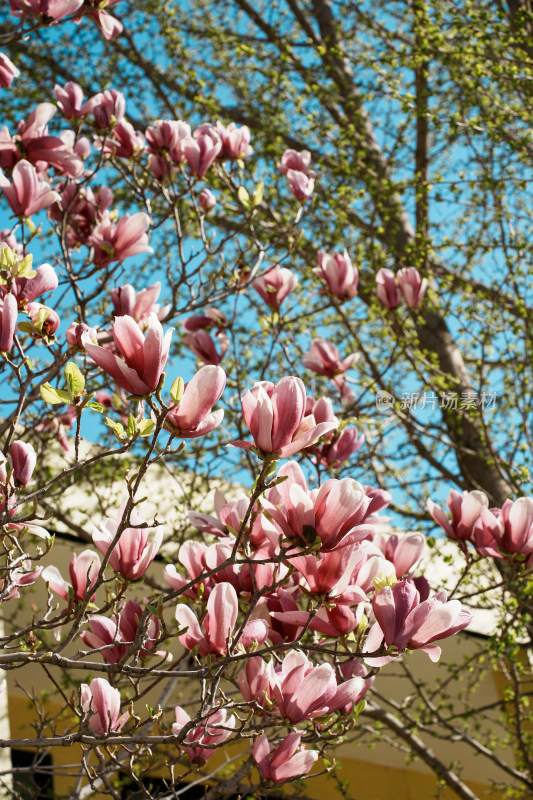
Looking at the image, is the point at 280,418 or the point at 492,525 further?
the point at 492,525

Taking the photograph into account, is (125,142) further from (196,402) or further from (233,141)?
(196,402)

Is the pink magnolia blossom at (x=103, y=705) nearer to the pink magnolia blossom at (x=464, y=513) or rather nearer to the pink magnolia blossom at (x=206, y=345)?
the pink magnolia blossom at (x=464, y=513)

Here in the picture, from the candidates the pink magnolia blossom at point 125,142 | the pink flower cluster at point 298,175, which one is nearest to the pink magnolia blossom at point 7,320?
the pink magnolia blossom at point 125,142

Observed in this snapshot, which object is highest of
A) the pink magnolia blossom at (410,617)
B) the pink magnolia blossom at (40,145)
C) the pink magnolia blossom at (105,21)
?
the pink magnolia blossom at (105,21)

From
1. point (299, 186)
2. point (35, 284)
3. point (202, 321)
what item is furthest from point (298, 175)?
point (35, 284)

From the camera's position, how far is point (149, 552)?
3.88 feet

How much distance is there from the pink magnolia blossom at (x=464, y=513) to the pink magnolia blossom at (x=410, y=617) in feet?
1.90

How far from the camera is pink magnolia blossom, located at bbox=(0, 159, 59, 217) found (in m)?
1.56

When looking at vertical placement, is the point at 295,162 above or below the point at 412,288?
above

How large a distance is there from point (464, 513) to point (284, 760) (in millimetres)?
671

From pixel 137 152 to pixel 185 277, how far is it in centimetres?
43

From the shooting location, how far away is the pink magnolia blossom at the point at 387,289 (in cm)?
249

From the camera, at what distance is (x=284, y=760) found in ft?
3.92

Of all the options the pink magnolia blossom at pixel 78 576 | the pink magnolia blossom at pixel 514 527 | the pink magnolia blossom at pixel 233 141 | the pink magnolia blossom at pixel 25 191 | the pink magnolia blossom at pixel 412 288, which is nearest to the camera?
the pink magnolia blossom at pixel 78 576
